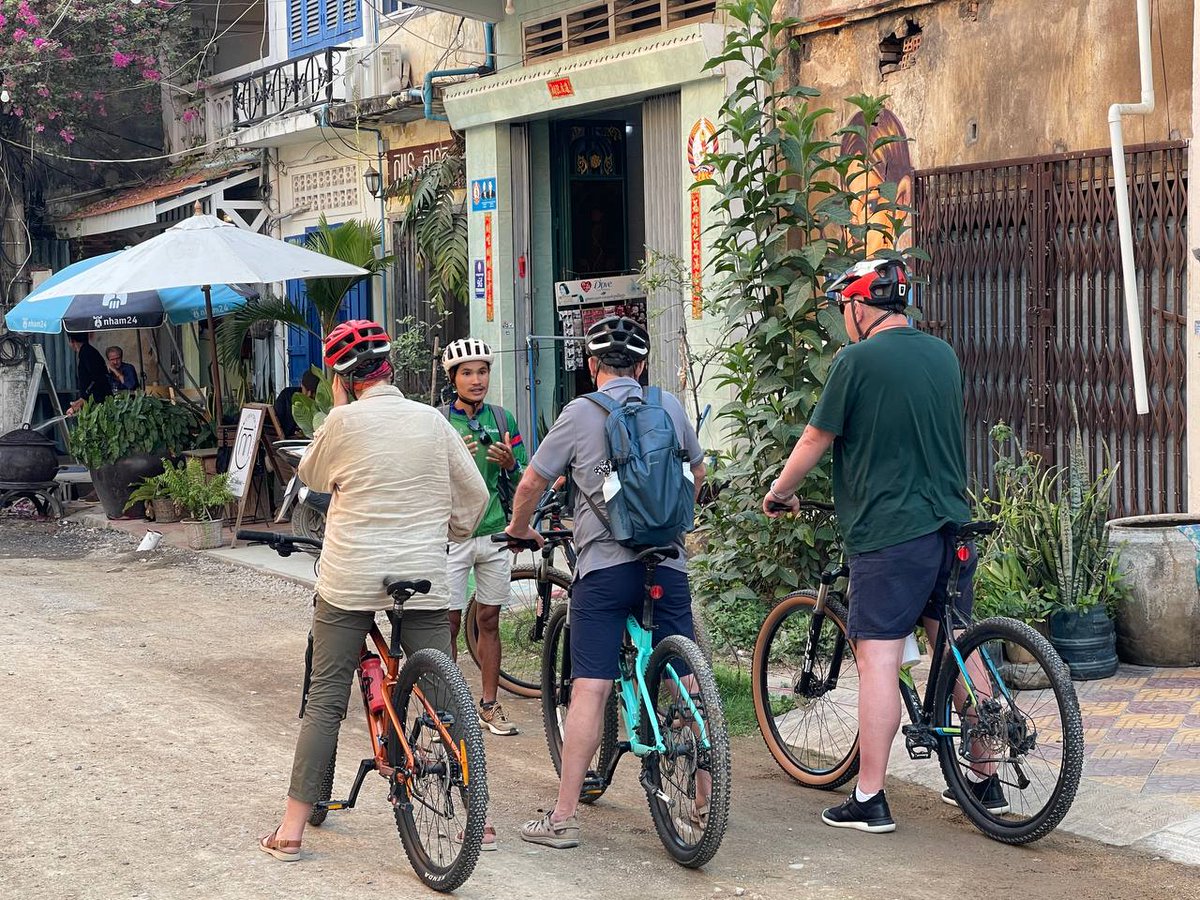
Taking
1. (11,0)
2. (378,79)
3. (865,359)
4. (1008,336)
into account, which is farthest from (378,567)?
(11,0)

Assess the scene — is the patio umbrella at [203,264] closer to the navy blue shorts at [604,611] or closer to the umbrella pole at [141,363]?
the umbrella pole at [141,363]

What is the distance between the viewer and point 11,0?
1825 cm

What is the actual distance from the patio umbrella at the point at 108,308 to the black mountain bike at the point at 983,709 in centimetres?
1006

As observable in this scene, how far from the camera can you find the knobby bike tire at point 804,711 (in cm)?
609

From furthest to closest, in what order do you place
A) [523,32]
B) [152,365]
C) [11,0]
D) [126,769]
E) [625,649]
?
[152,365]
[11,0]
[523,32]
[126,769]
[625,649]

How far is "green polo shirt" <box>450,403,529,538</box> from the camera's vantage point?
285 inches

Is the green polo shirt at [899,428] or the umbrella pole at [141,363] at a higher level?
the umbrella pole at [141,363]

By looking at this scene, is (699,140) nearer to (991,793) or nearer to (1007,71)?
(1007,71)

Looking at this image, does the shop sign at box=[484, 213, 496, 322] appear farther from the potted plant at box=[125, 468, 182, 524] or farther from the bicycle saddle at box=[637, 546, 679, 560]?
the bicycle saddle at box=[637, 546, 679, 560]

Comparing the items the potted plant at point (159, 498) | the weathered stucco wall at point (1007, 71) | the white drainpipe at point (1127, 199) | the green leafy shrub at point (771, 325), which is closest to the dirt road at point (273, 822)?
the green leafy shrub at point (771, 325)

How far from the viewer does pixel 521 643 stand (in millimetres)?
8461

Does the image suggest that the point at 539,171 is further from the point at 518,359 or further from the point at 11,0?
the point at 11,0

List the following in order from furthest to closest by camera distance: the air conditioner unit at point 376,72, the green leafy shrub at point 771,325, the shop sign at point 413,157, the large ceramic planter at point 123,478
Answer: the air conditioner unit at point 376,72
the shop sign at point 413,157
the large ceramic planter at point 123,478
the green leafy shrub at point 771,325

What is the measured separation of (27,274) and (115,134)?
2.23 m
